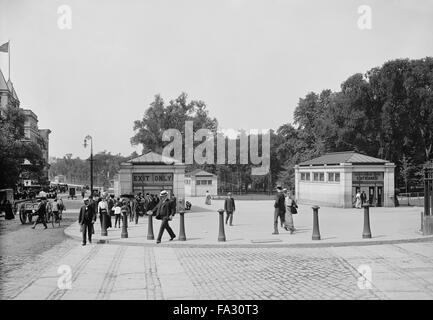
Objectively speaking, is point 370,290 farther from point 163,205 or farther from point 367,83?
point 367,83

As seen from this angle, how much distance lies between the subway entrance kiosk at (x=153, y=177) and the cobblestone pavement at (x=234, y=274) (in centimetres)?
1622

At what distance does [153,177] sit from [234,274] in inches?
855

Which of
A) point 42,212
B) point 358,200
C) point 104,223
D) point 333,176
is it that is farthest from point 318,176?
point 104,223

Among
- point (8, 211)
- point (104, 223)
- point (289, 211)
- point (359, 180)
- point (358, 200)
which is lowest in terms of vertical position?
point (8, 211)

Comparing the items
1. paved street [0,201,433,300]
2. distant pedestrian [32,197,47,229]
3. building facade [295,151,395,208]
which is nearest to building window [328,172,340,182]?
building facade [295,151,395,208]

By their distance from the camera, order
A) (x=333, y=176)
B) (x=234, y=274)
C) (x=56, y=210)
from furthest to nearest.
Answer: (x=333, y=176), (x=56, y=210), (x=234, y=274)

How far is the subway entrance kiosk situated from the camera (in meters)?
31.6

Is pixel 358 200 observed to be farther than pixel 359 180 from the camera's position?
No

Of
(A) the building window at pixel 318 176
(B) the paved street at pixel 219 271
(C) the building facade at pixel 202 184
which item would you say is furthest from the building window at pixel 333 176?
(C) the building facade at pixel 202 184

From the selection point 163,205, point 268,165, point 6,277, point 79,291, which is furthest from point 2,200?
point 268,165

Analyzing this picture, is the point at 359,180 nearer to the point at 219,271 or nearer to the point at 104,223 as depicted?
the point at 104,223

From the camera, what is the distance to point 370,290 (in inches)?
357

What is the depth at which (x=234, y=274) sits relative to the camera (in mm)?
10867

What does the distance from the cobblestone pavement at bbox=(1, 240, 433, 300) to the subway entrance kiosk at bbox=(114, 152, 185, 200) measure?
16.2 meters
